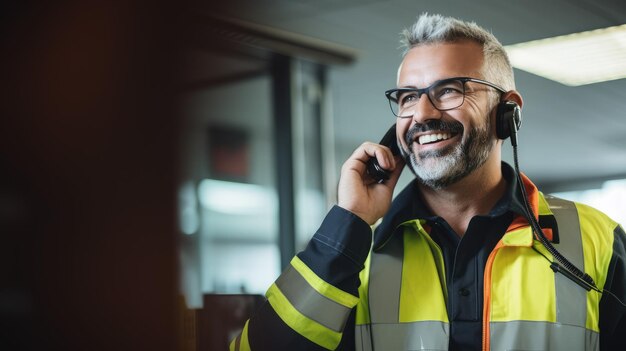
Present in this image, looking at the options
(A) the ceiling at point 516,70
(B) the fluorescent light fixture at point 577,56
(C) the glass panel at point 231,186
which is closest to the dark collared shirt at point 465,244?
(C) the glass panel at point 231,186

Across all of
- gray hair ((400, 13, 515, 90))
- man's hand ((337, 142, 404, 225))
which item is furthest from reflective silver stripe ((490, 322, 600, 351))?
gray hair ((400, 13, 515, 90))

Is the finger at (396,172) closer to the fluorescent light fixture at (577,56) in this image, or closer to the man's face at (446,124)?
the man's face at (446,124)

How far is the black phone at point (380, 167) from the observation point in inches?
49.3

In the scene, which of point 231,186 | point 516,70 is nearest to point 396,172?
point 231,186

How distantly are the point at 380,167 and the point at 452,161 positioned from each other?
12 cm

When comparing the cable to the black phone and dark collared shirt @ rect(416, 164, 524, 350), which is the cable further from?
the black phone

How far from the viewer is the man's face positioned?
1.21m

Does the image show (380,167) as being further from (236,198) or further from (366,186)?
(236,198)

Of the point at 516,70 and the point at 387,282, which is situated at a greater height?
the point at 516,70

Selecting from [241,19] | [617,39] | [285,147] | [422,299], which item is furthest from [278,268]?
[617,39]

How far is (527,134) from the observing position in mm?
5090

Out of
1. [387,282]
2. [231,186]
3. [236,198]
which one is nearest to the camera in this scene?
[387,282]

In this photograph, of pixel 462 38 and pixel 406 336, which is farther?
pixel 462 38

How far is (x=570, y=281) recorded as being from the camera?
1136mm
